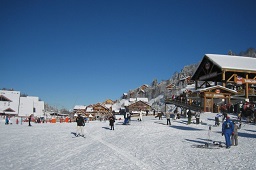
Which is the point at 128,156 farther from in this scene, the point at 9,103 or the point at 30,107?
the point at 30,107

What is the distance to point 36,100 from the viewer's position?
84.2 metres

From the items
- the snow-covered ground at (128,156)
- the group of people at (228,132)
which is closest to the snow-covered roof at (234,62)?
the snow-covered ground at (128,156)

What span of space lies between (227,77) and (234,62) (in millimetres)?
2847

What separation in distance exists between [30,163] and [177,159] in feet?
20.2

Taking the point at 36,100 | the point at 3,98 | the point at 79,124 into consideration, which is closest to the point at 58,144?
the point at 79,124

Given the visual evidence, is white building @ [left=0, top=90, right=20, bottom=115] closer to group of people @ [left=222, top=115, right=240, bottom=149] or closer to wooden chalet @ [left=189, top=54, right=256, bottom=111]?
wooden chalet @ [left=189, top=54, right=256, bottom=111]

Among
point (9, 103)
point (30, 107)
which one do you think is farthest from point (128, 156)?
point (30, 107)

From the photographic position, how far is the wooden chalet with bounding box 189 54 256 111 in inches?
1308

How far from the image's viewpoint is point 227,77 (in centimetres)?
4097

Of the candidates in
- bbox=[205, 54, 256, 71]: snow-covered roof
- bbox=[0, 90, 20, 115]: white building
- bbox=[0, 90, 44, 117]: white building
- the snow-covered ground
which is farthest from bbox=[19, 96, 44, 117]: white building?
the snow-covered ground

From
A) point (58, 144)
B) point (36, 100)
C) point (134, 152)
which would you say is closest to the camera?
point (134, 152)

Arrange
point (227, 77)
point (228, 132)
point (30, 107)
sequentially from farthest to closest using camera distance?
point (30, 107)
point (227, 77)
point (228, 132)

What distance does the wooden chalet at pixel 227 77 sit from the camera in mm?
33219

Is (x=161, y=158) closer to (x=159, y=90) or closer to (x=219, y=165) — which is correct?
(x=219, y=165)
